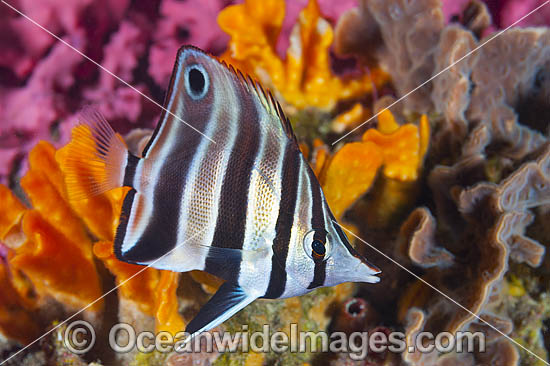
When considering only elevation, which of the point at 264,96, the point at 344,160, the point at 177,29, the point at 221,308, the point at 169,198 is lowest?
the point at 221,308

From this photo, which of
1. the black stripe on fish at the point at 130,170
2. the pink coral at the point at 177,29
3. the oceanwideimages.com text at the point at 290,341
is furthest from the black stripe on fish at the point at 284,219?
the pink coral at the point at 177,29

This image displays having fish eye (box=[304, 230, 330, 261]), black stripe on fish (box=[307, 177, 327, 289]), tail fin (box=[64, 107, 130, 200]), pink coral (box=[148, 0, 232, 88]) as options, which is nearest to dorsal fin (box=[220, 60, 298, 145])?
black stripe on fish (box=[307, 177, 327, 289])

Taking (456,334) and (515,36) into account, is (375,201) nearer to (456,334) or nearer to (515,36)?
(456,334)

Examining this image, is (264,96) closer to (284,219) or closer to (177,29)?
(284,219)

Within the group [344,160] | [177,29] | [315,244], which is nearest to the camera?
[315,244]

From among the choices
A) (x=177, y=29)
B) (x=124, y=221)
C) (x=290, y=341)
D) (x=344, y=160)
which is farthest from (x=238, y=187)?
(x=177, y=29)

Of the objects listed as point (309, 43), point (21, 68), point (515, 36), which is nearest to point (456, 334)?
point (515, 36)

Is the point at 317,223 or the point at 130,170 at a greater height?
the point at 130,170

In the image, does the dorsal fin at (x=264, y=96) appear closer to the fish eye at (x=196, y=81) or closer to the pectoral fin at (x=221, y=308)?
the fish eye at (x=196, y=81)
